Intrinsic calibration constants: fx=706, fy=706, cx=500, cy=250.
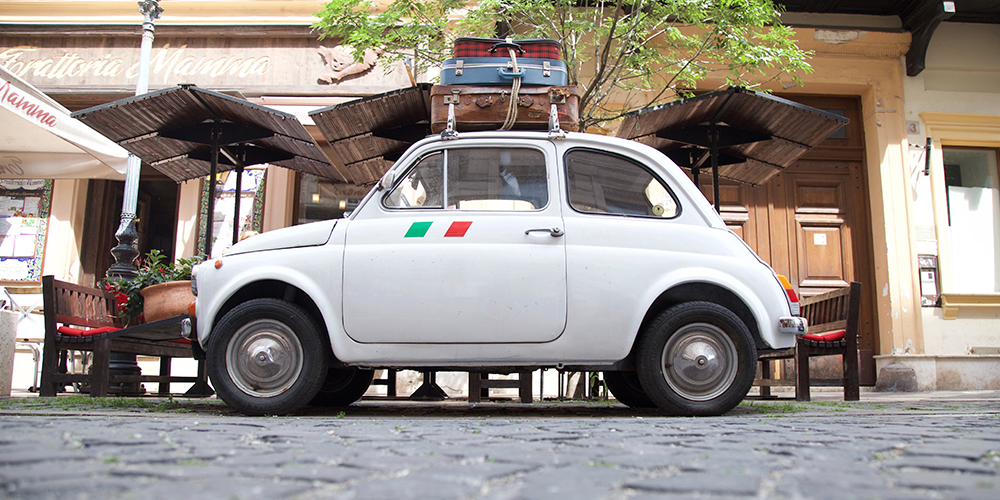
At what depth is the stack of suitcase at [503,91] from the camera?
462 cm

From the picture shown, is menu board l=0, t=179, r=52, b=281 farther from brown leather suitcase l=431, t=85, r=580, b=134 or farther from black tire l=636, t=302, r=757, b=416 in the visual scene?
black tire l=636, t=302, r=757, b=416

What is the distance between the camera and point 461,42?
190 inches

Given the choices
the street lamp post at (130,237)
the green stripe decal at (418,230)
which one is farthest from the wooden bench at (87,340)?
the green stripe decal at (418,230)

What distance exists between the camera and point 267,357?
13.2 feet

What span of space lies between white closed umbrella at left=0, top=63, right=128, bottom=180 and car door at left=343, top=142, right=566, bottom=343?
575 cm

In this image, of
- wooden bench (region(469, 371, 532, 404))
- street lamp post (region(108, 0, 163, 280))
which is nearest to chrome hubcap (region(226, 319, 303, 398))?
wooden bench (region(469, 371, 532, 404))

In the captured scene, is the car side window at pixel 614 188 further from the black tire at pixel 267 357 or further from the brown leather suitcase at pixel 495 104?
the black tire at pixel 267 357

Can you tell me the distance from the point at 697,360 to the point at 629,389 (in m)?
1.30

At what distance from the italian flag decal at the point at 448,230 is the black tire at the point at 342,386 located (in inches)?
51.5

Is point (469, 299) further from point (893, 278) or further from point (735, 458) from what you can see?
point (893, 278)

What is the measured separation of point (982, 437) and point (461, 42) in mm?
3668

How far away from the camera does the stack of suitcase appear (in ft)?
15.2

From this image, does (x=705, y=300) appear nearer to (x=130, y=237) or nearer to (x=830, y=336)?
(x=830, y=336)

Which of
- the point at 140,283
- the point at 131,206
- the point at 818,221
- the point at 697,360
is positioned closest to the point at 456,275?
the point at 697,360
